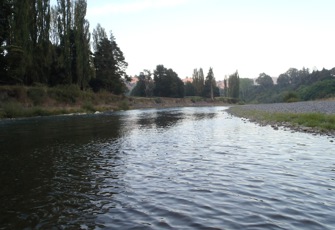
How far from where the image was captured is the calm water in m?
6.05

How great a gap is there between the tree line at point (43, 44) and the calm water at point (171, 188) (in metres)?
36.4

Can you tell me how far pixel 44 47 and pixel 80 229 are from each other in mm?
54273

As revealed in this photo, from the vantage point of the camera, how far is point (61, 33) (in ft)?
194

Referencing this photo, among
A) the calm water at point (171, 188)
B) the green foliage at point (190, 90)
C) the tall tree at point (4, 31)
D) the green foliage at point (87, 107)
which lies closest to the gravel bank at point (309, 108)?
the calm water at point (171, 188)

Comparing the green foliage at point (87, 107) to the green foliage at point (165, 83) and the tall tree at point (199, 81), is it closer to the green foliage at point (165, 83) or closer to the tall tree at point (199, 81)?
the green foliage at point (165, 83)

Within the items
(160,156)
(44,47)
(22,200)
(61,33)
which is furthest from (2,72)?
(22,200)

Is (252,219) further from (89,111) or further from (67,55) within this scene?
(67,55)

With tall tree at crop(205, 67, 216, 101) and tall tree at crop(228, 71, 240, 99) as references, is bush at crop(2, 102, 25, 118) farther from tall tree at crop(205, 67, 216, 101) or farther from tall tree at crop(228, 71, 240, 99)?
tall tree at crop(228, 71, 240, 99)

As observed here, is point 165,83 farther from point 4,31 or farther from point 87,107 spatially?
point 4,31

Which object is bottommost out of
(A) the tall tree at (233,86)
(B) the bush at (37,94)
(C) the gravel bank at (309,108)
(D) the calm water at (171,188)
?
(D) the calm water at (171,188)

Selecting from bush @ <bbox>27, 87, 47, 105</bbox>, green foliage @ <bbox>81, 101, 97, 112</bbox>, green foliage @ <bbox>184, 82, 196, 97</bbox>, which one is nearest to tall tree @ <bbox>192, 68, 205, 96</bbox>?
green foliage @ <bbox>184, 82, 196, 97</bbox>

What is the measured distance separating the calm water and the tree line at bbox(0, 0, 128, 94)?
36420 mm

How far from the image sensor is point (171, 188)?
8.33m

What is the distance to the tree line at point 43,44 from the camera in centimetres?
4412
